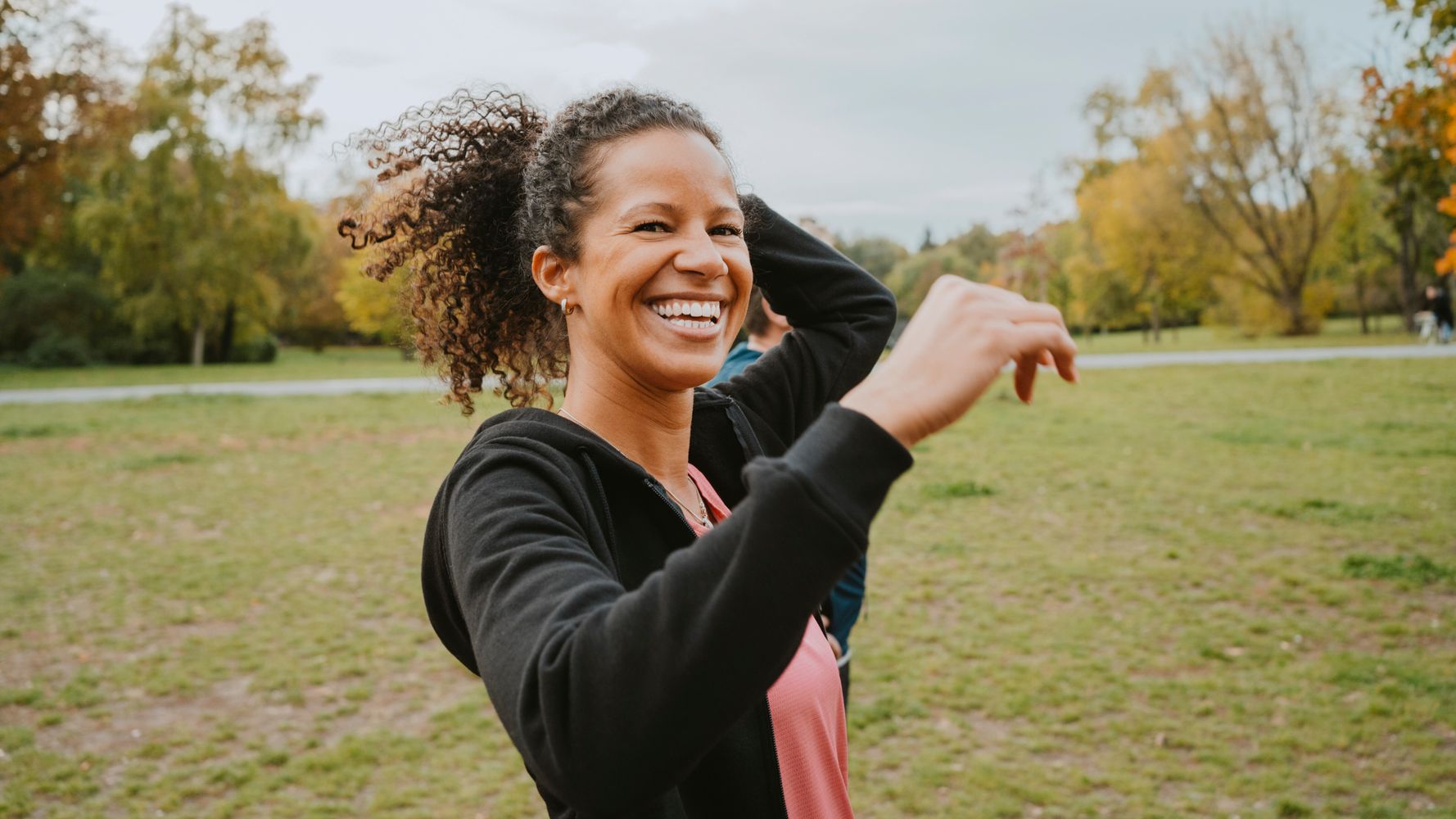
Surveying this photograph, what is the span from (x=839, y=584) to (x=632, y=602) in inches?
92.3

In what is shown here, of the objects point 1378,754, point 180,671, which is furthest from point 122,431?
point 1378,754

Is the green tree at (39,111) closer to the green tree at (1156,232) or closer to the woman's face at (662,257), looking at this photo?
the woman's face at (662,257)

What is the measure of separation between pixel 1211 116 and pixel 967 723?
36.7 meters

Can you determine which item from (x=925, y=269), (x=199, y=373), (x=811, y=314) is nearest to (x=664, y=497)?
(x=811, y=314)

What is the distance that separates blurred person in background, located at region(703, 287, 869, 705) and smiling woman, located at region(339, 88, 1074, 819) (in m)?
1.19

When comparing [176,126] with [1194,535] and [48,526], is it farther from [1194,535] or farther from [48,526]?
[1194,535]

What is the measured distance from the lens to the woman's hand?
1.04m

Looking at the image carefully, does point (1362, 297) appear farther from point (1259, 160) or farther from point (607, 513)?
point (607, 513)

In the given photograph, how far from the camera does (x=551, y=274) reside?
1.73m

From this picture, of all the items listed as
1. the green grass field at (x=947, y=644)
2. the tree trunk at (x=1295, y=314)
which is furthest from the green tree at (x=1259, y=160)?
the green grass field at (x=947, y=644)

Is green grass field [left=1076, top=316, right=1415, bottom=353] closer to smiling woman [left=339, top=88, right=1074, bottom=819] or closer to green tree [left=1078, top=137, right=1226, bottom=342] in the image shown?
green tree [left=1078, top=137, right=1226, bottom=342]

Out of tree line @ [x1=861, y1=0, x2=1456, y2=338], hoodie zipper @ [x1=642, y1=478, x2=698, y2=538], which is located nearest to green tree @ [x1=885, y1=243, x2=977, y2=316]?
tree line @ [x1=861, y1=0, x2=1456, y2=338]

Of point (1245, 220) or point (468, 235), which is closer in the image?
point (468, 235)

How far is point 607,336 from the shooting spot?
5.26ft
